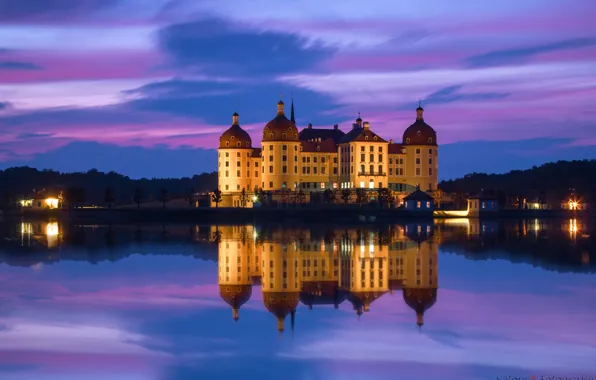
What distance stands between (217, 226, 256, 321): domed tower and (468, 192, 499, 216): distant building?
122ft

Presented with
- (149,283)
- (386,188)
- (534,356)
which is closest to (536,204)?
(386,188)

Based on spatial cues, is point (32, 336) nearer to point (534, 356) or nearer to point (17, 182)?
point (534, 356)

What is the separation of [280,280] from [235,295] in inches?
132

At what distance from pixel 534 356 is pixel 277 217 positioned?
2298 inches

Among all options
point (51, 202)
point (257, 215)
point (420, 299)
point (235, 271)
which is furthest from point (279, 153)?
point (420, 299)

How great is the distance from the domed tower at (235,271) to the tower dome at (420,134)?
144 feet

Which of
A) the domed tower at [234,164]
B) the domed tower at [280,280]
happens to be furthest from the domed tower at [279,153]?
the domed tower at [280,280]

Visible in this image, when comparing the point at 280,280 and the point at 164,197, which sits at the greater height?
the point at 164,197

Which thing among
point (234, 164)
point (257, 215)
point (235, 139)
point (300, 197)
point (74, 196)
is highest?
point (235, 139)

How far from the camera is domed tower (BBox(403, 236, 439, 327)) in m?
21.7

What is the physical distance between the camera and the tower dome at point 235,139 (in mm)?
88250

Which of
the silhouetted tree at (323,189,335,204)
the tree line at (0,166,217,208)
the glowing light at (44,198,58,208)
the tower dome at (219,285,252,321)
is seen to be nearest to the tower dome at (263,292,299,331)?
the tower dome at (219,285,252,321)

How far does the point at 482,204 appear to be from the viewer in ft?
266

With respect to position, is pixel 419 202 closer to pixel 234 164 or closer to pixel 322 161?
pixel 322 161
